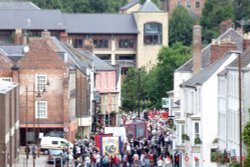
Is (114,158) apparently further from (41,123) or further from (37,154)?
(41,123)

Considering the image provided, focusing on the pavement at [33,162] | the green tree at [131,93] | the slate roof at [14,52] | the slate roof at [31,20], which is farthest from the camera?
the slate roof at [31,20]

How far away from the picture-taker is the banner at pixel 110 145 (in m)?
88.1

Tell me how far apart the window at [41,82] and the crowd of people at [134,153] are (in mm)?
3786

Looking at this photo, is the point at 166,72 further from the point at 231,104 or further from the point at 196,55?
the point at 231,104

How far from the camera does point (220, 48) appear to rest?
8600cm

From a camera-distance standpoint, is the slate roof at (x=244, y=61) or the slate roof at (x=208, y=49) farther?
the slate roof at (x=208, y=49)

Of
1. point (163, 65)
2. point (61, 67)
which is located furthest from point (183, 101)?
point (163, 65)

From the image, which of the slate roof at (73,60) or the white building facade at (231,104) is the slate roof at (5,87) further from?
the slate roof at (73,60)

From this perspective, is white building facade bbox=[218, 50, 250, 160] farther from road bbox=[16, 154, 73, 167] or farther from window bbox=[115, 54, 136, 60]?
window bbox=[115, 54, 136, 60]

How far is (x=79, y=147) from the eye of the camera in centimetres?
9000

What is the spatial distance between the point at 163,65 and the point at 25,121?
39.9m

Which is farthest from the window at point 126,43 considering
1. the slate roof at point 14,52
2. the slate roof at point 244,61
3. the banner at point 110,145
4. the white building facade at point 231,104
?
the slate roof at point 244,61

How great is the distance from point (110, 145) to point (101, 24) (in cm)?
10204

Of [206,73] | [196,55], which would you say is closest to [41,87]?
[196,55]
